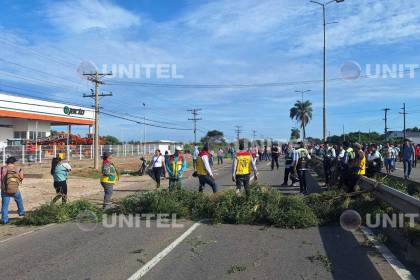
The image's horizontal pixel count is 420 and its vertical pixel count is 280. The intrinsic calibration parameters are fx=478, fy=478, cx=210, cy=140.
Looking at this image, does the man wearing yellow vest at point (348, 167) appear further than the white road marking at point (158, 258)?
Yes

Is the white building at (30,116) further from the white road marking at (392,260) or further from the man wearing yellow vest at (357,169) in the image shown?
the white road marking at (392,260)

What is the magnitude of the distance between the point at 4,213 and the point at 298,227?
6.72 metres

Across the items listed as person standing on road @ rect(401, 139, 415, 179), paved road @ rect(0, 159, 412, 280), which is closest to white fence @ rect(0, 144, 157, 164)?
person standing on road @ rect(401, 139, 415, 179)

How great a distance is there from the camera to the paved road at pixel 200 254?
6391 millimetres

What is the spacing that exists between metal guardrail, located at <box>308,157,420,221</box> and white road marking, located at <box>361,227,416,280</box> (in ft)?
2.28

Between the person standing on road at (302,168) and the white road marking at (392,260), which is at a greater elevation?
the person standing on road at (302,168)

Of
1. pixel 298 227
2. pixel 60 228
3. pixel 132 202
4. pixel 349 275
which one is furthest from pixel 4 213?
pixel 349 275

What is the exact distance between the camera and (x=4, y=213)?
436 inches

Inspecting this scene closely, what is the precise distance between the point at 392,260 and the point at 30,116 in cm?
4658

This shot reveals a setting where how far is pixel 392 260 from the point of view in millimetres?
6922

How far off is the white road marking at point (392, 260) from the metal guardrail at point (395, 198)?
0.69 m

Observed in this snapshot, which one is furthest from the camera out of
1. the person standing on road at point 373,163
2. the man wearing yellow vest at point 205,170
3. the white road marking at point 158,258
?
the person standing on road at point 373,163

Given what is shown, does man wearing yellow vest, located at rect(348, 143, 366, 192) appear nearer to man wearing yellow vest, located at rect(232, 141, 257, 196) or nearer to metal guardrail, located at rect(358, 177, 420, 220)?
metal guardrail, located at rect(358, 177, 420, 220)

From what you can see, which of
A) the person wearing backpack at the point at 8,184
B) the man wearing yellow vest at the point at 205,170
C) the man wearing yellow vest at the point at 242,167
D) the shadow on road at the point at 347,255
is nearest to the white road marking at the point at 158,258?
the shadow on road at the point at 347,255
